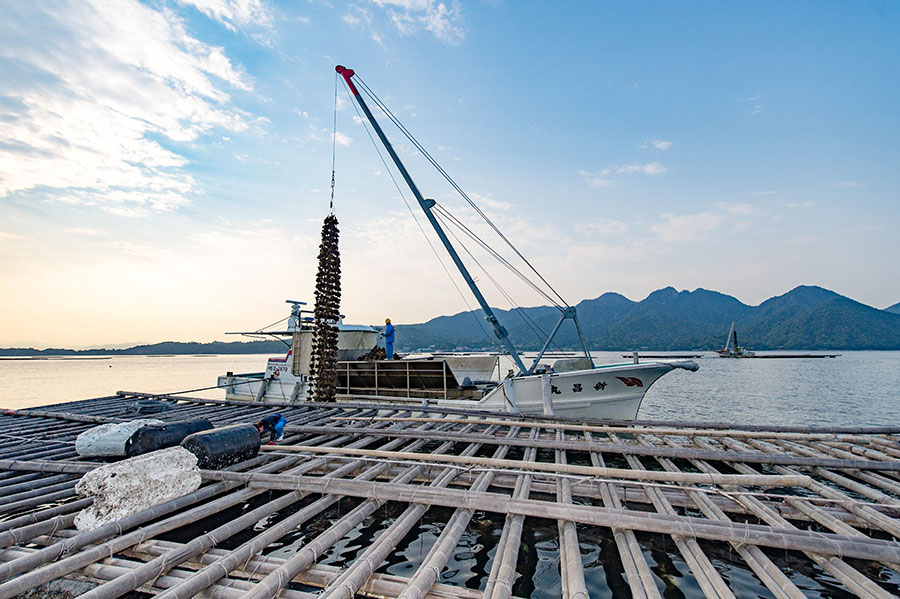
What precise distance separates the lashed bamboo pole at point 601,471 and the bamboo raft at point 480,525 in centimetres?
3

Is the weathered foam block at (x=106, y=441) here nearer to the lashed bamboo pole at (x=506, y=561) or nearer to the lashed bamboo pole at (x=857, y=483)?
the lashed bamboo pole at (x=506, y=561)

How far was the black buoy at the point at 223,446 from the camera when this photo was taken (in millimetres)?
5875

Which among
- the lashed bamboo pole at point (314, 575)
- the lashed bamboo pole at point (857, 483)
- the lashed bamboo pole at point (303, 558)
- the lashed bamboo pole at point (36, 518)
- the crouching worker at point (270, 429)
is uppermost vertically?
the crouching worker at point (270, 429)

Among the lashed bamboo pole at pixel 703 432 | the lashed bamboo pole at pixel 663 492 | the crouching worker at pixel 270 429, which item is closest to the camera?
the lashed bamboo pole at pixel 663 492

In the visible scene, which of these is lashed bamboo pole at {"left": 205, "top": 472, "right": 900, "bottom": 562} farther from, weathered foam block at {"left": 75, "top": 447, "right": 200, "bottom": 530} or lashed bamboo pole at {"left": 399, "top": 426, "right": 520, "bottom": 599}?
weathered foam block at {"left": 75, "top": 447, "right": 200, "bottom": 530}

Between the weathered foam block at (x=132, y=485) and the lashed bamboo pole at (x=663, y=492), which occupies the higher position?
the weathered foam block at (x=132, y=485)

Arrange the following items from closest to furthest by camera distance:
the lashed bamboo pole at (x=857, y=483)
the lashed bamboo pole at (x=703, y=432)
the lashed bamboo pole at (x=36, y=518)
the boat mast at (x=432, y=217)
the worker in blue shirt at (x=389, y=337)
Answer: the lashed bamboo pole at (x=36, y=518), the lashed bamboo pole at (x=857, y=483), the lashed bamboo pole at (x=703, y=432), the boat mast at (x=432, y=217), the worker in blue shirt at (x=389, y=337)

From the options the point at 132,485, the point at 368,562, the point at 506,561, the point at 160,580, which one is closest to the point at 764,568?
the point at 506,561

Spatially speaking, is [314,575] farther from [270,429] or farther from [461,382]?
[461,382]

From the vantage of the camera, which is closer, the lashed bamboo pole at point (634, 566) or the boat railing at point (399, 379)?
the lashed bamboo pole at point (634, 566)

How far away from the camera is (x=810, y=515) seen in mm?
4691

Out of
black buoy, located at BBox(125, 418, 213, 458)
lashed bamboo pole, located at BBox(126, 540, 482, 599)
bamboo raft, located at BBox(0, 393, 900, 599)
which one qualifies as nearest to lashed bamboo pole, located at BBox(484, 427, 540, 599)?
bamboo raft, located at BBox(0, 393, 900, 599)

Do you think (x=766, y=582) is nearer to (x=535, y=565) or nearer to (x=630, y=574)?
(x=630, y=574)

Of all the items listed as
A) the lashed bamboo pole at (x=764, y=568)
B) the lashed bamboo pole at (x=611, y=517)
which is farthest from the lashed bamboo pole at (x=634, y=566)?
the lashed bamboo pole at (x=764, y=568)
